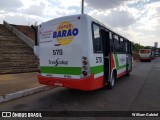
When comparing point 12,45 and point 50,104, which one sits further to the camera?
point 12,45

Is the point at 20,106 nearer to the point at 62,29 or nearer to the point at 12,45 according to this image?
the point at 62,29

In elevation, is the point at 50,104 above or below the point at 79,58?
below

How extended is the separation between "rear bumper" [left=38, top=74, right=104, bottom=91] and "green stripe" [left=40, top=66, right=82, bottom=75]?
0.83 ft

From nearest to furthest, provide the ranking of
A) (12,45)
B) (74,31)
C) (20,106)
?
(20,106)
(74,31)
(12,45)

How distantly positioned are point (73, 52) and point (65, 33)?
2.70ft

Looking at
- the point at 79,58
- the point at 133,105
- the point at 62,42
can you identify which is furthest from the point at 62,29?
the point at 133,105

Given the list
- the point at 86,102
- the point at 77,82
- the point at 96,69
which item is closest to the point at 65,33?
the point at 96,69

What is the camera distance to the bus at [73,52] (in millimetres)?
6887

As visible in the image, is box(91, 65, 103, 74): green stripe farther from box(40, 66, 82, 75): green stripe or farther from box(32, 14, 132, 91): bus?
box(40, 66, 82, 75): green stripe

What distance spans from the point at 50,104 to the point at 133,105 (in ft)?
9.53

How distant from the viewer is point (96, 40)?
24.7ft

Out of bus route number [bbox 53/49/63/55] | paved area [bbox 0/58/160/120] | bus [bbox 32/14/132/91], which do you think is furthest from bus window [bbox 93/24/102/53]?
paved area [bbox 0/58/160/120]

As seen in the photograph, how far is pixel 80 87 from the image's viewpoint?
688cm

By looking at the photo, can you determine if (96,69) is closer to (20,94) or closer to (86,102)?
(86,102)
